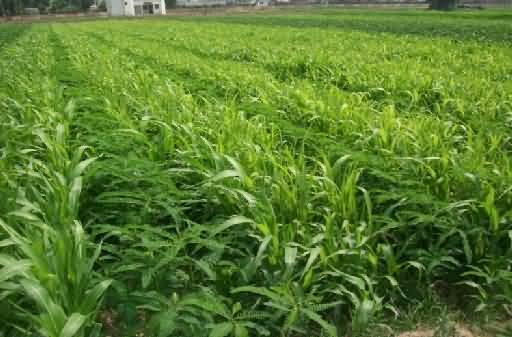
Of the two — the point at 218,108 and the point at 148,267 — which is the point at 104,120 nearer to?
the point at 218,108

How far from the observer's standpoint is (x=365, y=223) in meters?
2.33

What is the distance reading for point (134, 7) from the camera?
8056 cm

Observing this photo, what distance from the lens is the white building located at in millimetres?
76125

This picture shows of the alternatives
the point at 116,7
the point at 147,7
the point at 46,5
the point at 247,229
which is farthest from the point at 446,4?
the point at 46,5

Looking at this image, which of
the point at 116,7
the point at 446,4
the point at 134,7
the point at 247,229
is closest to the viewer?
the point at 247,229

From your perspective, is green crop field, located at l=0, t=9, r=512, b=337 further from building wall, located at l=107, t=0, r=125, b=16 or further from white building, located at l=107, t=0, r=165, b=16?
building wall, located at l=107, t=0, r=125, b=16

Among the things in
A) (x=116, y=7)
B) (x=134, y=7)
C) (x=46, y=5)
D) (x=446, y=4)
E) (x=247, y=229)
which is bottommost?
(x=247, y=229)

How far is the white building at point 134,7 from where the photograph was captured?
76125mm

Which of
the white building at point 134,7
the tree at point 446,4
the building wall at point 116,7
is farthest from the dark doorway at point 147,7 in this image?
the tree at point 446,4

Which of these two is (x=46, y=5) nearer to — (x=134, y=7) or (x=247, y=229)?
(x=134, y=7)

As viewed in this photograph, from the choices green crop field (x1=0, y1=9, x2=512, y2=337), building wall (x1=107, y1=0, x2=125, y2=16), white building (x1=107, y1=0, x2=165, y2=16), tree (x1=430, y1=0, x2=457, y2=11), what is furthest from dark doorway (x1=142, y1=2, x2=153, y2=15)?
green crop field (x1=0, y1=9, x2=512, y2=337)

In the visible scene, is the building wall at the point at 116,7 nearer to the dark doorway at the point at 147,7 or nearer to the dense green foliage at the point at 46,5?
the dark doorway at the point at 147,7

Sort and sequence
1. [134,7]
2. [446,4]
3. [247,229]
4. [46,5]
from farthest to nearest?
1. [46,5]
2. [134,7]
3. [446,4]
4. [247,229]

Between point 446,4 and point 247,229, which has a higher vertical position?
point 446,4
